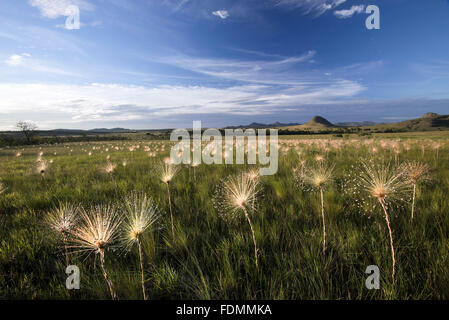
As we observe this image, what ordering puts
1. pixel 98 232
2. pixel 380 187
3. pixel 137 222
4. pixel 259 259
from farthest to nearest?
pixel 259 259 → pixel 380 187 → pixel 137 222 → pixel 98 232

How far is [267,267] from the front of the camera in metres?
2.19

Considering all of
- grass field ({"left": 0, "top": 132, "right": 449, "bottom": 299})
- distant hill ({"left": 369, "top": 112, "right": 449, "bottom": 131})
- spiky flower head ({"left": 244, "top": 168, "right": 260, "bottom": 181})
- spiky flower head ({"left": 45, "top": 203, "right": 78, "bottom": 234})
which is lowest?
grass field ({"left": 0, "top": 132, "right": 449, "bottom": 299})

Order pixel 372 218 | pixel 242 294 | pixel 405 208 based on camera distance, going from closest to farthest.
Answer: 1. pixel 242 294
2. pixel 372 218
3. pixel 405 208

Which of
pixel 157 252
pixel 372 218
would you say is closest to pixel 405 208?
pixel 372 218

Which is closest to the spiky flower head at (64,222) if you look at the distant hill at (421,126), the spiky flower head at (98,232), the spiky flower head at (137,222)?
the spiky flower head at (98,232)

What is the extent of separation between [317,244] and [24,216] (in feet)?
18.1

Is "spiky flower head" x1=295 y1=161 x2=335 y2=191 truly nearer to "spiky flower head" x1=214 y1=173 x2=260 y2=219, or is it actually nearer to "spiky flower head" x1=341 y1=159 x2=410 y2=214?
"spiky flower head" x1=341 y1=159 x2=410 y2=214

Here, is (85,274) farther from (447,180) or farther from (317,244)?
(447,180)

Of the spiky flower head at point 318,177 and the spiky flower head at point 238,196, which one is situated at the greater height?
the spiky flower head at point 318,177

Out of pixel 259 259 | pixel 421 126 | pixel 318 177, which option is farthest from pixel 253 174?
pixel 421 126

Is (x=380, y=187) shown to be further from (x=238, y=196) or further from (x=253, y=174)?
(x=253, y=174)

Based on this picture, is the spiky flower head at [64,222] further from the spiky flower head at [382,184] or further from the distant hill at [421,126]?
the distant hill at [421,126]

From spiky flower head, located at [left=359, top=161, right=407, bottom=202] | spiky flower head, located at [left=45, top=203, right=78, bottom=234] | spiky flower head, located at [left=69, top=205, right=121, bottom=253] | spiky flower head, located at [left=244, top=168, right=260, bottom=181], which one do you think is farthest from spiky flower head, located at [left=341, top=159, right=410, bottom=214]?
spiky flower head, located at [left=45, top=203, right=78, bottom=234]
